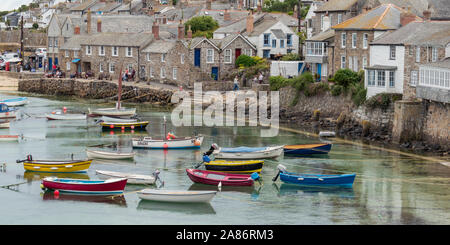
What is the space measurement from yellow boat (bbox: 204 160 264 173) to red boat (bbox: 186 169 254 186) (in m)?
1.61

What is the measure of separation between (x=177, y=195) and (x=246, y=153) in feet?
37.0

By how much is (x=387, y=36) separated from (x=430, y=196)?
21.0 m

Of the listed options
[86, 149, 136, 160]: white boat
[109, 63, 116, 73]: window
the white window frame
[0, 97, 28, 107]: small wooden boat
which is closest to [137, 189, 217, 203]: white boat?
[86, 149, 136, 160]: white boat

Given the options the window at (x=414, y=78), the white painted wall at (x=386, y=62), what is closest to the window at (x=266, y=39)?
the white painted wall at (x=386, y=62)

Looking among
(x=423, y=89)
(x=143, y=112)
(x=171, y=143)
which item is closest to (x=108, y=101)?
(x=143, y=112)

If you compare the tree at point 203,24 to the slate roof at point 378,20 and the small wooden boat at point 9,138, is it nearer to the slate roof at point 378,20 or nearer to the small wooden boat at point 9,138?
the slate roof at point 378,20

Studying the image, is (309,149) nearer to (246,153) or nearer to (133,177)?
(246,153)

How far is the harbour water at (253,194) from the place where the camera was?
37.8m

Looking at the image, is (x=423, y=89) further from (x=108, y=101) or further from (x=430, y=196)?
(x=108, y=101)

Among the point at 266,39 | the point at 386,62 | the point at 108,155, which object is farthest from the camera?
the point at 266,39

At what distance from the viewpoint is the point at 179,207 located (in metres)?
39.6

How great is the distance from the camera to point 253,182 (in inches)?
1711

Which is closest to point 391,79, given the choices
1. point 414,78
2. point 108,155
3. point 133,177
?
point 414,78

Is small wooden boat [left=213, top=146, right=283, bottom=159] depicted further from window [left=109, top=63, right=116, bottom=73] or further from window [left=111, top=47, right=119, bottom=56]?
window [left=109, top=63, right=116, bottom=73]
